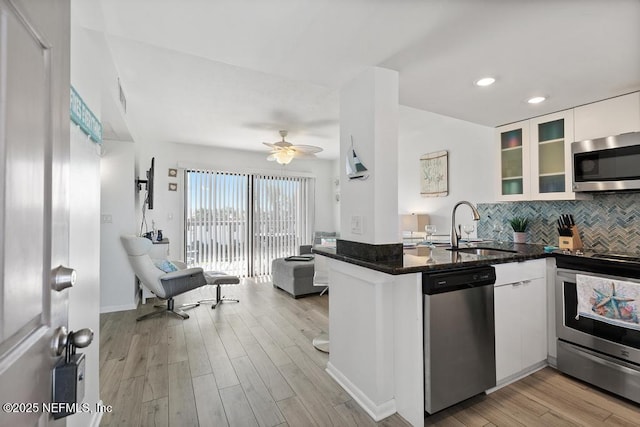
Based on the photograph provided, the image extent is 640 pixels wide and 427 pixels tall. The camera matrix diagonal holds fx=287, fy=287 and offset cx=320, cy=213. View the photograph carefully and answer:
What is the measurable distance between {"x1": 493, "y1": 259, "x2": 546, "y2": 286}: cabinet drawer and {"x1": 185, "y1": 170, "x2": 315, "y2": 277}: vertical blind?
4732 millimetres

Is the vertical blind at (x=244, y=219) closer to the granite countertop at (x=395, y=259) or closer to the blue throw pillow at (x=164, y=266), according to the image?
the blue throw pillow at (x=164, y=266)

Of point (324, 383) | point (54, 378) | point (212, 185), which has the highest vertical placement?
point (212, 185)

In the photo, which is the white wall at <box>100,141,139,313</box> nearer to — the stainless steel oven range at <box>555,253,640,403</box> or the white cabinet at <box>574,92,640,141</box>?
the stainless steel oven range at <box>555,253,640,403</box>

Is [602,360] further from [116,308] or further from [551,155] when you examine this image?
[116,308]

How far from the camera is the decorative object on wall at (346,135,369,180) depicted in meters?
1.96

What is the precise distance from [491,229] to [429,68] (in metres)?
2.28

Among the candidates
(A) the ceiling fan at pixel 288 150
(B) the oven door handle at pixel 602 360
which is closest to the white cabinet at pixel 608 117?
(B) the oven door handle at pixel 602 360

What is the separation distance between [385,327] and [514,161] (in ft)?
7.58

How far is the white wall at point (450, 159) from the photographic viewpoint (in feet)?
11.6

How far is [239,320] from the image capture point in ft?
10.9

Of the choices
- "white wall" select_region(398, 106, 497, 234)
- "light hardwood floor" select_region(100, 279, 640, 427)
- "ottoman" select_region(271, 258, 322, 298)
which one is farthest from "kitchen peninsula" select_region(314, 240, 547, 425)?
"ottoman" select_region(271, 258, 322, 298)

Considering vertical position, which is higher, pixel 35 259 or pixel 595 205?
pixel 595 205

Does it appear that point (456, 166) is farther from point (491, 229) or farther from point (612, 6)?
point (612, 6)

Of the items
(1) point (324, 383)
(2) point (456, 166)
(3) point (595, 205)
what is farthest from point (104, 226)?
(3) point (595, 205)
